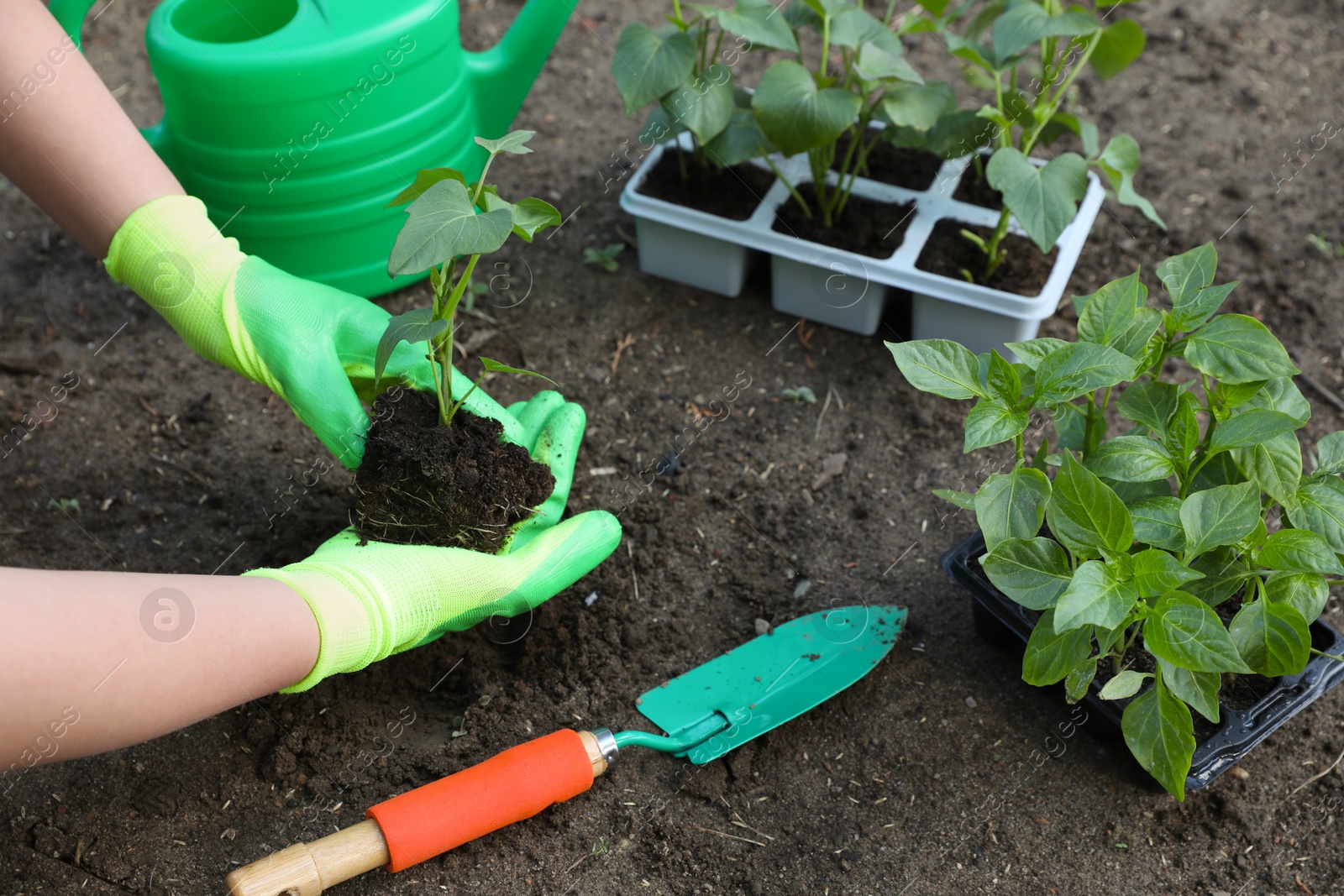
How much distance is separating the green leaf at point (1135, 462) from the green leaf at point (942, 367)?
0.16 metres

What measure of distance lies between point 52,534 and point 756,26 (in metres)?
1.39

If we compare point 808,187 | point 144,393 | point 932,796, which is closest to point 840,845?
point 932,796

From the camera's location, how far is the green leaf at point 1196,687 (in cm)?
104

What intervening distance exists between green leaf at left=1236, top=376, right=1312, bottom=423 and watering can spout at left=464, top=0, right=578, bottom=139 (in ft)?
4.34

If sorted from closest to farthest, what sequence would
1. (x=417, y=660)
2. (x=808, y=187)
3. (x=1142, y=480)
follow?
1. (x=1142, y=480)
2. (x=417, y=660)
3. (x=808, y=187)

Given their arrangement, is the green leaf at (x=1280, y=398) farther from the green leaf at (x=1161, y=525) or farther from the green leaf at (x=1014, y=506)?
the green leaf at (x=1014, y=506)

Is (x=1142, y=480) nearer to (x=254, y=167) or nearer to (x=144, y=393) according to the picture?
(x=254, y=167)

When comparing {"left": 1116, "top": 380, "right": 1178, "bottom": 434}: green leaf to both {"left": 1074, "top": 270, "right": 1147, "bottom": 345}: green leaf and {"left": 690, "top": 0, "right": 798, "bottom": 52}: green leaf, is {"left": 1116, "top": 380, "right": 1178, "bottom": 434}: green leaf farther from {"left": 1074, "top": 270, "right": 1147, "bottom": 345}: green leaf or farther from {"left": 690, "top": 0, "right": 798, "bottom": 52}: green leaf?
{"left": 690, "top": 0, "right": 798, "bottom": 52}: green leaf

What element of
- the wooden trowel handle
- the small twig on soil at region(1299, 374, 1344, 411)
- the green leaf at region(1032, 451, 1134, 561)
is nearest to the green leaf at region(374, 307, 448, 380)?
the wooden trowel handle

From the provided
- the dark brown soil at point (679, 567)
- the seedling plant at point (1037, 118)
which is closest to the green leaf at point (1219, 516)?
the dark brown soil at point (679, 567)

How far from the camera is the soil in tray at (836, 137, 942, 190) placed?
1.93 metres

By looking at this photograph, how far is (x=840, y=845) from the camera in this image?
4.05 feet

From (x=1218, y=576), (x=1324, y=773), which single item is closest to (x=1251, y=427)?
(x=1218, y=576)

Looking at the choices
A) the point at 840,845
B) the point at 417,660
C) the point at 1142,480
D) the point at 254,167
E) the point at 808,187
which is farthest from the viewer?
the point at 808,187
